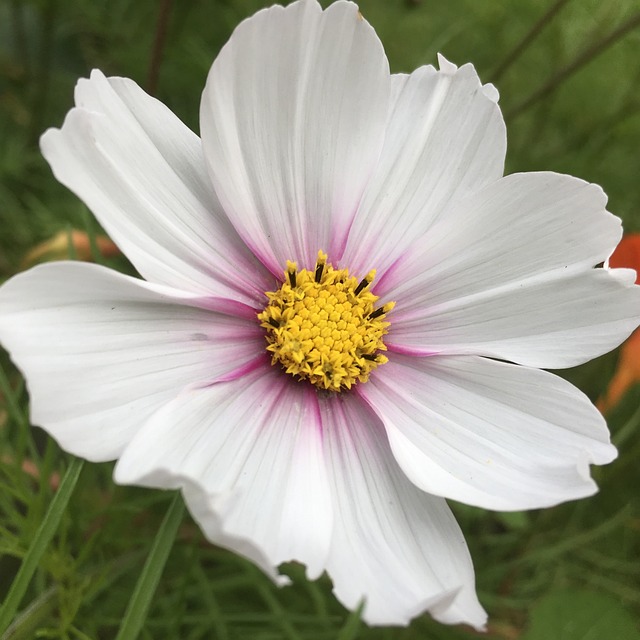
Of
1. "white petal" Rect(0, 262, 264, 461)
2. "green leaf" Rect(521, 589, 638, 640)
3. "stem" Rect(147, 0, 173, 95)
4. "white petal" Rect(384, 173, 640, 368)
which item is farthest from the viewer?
"stem" Rect(147, 0, 173, 95)

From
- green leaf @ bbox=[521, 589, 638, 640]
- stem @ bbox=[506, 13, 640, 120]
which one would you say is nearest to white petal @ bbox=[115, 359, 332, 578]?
green leaf @ bbox=[521, 589, 638, 640]

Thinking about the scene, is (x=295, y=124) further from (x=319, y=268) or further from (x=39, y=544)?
(x=39, y=544)

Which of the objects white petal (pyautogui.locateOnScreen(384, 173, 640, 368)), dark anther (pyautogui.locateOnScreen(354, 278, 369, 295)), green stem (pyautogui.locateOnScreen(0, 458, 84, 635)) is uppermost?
white petal (pyautogui.locateOnScreen(384, 173, 640, 368))

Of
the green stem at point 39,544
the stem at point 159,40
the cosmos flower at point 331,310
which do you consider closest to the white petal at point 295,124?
the cosmos flower at point 331,310

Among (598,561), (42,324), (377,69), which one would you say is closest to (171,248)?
(42,324)

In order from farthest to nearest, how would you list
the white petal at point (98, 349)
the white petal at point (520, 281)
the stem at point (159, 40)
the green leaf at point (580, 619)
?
the stem at point (159, 40) < the green leaf at point (580, 619) < the white petal at point (520, 281) < the white petal at point (98, 349)

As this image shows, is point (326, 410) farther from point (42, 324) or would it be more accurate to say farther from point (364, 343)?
point (42, 324)

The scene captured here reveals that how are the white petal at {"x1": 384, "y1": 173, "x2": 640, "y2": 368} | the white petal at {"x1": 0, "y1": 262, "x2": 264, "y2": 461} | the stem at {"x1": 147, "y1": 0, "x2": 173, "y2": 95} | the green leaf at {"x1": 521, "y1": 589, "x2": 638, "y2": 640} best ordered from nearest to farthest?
the white petal at {"x1": 0, "y1": 262, "x2": 264, "y2": 461}, the white petal at {"x1": 384, "y1": 173, "x2": 640, "y2": 368}, the green leaf at {"x1": 521, "y1": 589, "x2": 638, "y2": 640}, the stem at {"x1": 147, "y1": 0, "x2": 173, "y2": 95}

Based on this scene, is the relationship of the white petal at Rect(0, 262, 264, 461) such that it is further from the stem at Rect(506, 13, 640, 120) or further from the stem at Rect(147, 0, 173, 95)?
the stem at Rect(506, 13, 640, 120)

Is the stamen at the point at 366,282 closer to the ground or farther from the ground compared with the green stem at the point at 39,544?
farther from the ground

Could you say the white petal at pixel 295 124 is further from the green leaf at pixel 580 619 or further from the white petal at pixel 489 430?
the green leaf at pixel 580 619
